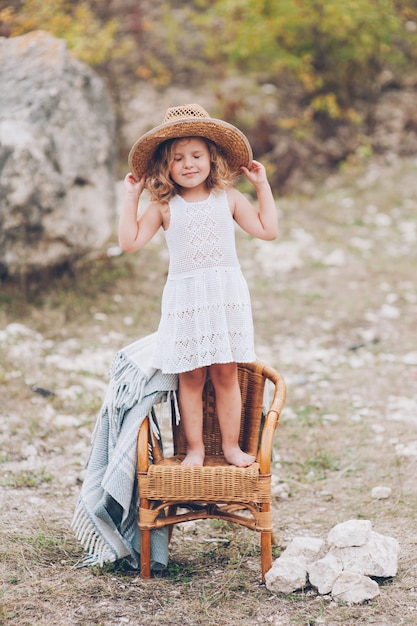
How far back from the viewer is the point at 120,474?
117 inches

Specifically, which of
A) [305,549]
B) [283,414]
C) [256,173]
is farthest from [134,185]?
[283,414]

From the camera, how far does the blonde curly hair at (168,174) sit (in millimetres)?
3004

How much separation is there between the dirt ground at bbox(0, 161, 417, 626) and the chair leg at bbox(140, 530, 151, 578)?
0.05 m

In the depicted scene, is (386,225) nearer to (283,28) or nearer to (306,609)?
(283,28)

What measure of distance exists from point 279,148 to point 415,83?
2356 millimetres

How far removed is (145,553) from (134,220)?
4.28 feet

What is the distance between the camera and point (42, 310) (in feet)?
19.9

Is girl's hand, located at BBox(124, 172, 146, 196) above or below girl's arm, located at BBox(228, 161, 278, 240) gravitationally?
above

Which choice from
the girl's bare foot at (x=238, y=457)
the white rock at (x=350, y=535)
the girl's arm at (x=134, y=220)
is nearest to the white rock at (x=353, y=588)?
the white rock at (x=350, y=535)

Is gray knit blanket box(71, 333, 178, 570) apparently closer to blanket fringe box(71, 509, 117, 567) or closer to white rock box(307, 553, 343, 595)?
blanket fringe box(71, 509, 117, 567)

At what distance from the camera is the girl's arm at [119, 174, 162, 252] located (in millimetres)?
2998

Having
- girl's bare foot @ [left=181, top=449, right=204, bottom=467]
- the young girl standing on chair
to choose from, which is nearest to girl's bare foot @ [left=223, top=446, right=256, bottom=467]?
the young girl standing on chair

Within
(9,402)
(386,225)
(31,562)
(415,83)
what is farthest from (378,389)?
(415,83)

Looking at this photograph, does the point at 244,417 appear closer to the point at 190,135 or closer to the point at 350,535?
the point at 350,535
